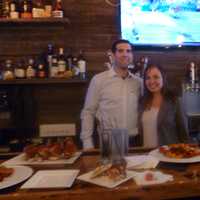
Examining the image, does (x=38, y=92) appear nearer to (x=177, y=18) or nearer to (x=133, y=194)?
(x=177, y=18)

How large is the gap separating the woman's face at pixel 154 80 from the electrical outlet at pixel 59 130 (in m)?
1.22

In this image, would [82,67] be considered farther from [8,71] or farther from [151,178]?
[151,178]

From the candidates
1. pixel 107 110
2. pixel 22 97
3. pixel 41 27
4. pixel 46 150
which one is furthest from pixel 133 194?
pixel 41 27

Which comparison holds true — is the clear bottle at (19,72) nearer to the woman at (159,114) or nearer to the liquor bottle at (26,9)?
the liquor bottle at (26,9)

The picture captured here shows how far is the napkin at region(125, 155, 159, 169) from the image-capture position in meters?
1.21

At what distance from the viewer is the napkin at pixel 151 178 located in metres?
1.04

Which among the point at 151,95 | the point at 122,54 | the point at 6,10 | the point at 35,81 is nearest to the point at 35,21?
the point at 6,10

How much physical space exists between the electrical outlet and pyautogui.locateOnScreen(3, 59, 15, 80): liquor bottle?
0.59 m

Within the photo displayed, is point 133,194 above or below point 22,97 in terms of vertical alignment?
below

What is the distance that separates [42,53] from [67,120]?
70 cm

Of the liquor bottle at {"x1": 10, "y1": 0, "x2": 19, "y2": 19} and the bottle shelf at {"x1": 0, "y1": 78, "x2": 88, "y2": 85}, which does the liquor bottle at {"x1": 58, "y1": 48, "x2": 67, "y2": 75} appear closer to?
the bottle shelf at {"x1": 0, "y1": 78, "x2": 88, "y2": 85}

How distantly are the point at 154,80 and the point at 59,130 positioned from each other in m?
1.34

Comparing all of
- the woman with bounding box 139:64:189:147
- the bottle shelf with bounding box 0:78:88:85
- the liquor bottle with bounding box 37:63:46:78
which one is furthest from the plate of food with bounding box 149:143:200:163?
the liquor bottle with bounding box 37:63:46:78

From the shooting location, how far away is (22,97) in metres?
2.99
